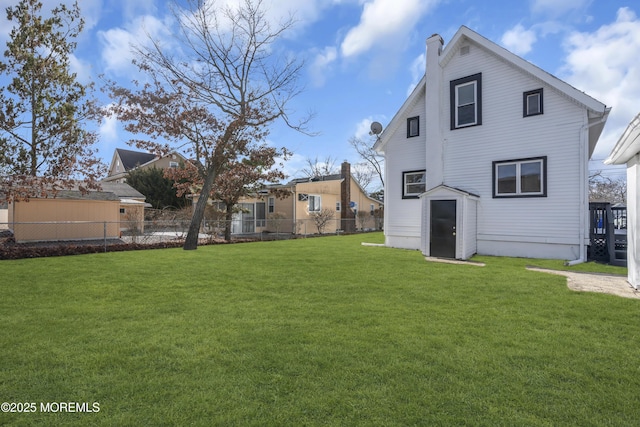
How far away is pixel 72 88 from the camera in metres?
15.2

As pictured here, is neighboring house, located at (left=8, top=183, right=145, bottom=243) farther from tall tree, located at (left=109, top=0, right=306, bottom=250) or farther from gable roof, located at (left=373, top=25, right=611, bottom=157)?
gable roof, located at (left=373, top=25, right=611, bottom=157)

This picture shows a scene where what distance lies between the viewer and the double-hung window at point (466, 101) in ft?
39.3

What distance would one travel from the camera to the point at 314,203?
25734 millimetres

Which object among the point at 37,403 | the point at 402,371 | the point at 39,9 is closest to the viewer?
the point at 37,403

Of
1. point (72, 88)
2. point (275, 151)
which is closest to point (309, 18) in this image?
point (275, 151)

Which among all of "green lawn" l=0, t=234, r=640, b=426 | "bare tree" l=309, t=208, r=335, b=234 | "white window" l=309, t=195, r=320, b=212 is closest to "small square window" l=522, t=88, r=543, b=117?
"green lawn" l=0, t=234, r=640, b=426

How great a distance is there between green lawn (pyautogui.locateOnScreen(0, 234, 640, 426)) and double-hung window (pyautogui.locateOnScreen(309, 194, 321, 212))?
734 inches

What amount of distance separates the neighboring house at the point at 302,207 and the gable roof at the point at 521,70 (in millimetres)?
9339

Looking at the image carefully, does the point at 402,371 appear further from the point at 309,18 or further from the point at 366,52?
the point at 309,18

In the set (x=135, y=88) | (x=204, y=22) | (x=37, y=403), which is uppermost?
(x=204, y=22)

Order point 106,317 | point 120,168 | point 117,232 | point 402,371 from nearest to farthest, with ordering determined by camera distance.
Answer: point 402,371
point 106,317
point 117,232
point 120,168

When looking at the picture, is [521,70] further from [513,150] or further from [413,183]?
[413,183]

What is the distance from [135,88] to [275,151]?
22.4ft

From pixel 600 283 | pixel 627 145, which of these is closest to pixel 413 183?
pixel 600 283
